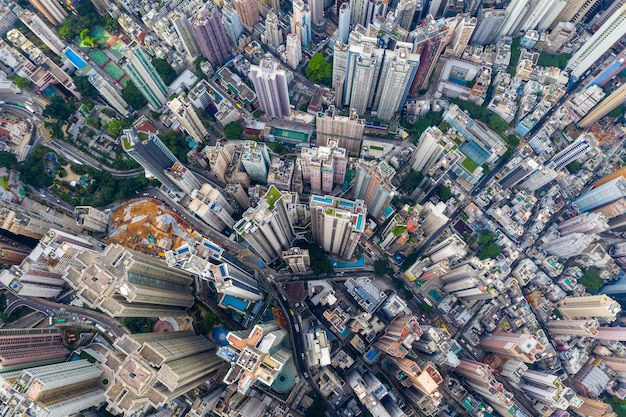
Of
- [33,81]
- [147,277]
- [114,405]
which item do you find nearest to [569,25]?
[147,277]

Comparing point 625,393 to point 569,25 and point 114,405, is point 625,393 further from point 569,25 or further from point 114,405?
point 114,405

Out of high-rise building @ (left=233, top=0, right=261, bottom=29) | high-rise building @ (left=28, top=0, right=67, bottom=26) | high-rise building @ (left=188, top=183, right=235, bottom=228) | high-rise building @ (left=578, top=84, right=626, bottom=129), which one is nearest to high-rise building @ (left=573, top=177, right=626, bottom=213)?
high-rise building @ (left=578, top=84, right=626, bottom=129)

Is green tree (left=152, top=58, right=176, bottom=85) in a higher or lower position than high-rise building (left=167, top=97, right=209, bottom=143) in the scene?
higher

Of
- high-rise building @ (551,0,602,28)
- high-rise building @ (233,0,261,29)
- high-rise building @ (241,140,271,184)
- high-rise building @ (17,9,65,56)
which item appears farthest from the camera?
high-rise building @ (233,0,261,29)

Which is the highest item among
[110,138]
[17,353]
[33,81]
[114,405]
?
[33,81]

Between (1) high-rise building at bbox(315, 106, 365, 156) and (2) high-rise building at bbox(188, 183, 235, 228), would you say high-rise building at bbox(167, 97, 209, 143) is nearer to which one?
(2) high-rise building at bbox(188, 183, 235, 228)

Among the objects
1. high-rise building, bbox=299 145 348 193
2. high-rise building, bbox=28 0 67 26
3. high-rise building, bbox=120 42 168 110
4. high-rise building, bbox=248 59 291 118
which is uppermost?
high-rise building, bbox=28 0 67 26

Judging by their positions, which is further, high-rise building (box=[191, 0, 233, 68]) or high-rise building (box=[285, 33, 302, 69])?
high-rise building (box=[285, 33, 302, 69])

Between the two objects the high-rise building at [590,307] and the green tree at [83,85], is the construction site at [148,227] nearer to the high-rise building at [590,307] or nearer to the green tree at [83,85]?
the green tree at [83,85]
